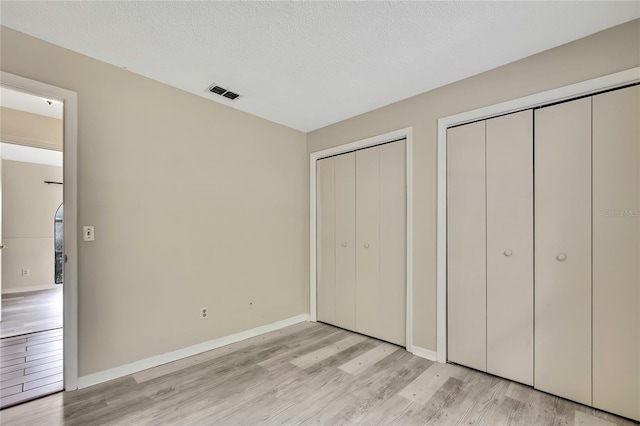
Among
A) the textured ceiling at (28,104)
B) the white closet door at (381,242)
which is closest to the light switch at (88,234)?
the textured ceiling at (28,104)

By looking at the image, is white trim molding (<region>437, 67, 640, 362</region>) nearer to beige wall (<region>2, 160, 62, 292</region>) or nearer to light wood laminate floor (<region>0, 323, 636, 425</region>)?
light wood laminate floor (<region>0, 323, 636, 425</region>)

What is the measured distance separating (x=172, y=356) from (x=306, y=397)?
52.8 inches

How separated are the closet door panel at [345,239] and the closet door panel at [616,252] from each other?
6.68 ft

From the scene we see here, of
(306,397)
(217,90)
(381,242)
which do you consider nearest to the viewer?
(306,397)

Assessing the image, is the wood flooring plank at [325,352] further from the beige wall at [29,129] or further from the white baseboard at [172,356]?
the beige wall at [29,129]

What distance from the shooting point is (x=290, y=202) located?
362 centimetres

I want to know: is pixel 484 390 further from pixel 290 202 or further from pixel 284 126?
pixel 284 126

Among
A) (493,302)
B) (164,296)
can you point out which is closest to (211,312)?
(164,296)

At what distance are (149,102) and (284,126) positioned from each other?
1.53 meters

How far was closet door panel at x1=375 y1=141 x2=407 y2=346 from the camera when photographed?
2.86m

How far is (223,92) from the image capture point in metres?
2.68

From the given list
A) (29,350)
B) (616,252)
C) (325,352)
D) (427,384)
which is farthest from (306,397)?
(29,350)

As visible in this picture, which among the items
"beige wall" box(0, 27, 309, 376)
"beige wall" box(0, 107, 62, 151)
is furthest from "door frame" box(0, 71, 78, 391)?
"beige wall" box(0, 107, 62, 151)

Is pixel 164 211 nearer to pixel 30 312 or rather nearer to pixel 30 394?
pixel 30 394
